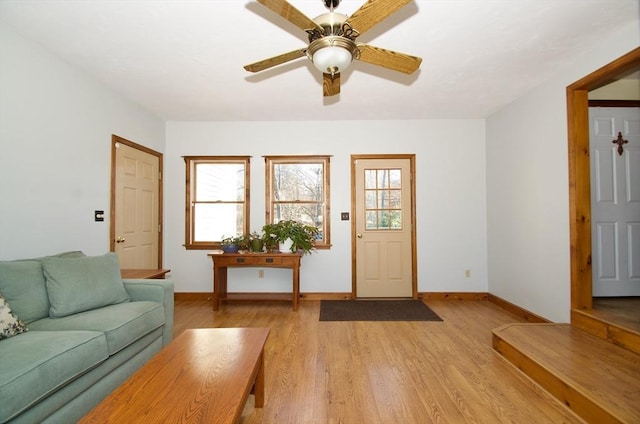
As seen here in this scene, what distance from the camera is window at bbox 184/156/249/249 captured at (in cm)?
427

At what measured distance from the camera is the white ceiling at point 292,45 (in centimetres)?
201

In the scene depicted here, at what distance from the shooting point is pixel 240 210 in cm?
430

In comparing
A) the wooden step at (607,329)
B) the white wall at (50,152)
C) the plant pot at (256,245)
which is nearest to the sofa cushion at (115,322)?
the white wall at (50,152)

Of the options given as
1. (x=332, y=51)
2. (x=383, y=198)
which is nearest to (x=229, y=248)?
(x=383, y=198)

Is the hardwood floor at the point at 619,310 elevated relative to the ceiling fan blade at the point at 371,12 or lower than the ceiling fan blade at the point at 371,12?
lower

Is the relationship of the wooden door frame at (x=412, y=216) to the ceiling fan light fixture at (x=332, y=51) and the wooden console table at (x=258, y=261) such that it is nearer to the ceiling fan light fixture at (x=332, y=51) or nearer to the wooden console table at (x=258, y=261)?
the wooden console table at (x=258, y=261)

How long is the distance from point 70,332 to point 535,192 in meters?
4.27

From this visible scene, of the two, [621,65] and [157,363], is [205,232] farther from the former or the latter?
[621,65]

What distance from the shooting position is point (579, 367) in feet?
6.53

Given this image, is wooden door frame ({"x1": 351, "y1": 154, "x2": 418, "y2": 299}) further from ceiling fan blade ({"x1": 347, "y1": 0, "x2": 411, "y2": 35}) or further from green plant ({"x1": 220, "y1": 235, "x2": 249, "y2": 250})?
ceiling fan blade ({"x1": 347, "y1": 0, "x2": 411, "y2": 35})

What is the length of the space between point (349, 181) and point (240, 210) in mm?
1686

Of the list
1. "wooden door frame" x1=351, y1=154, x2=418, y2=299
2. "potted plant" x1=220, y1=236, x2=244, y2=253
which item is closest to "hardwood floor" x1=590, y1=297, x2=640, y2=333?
"wooden door frame" x1=351, y1=154, x2=418, y2=299

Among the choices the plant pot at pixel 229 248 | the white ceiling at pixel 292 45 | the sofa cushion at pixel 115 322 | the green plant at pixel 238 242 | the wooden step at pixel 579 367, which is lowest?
the wooden step at pixel 579 367

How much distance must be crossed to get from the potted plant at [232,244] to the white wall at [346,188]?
1.21 ft
